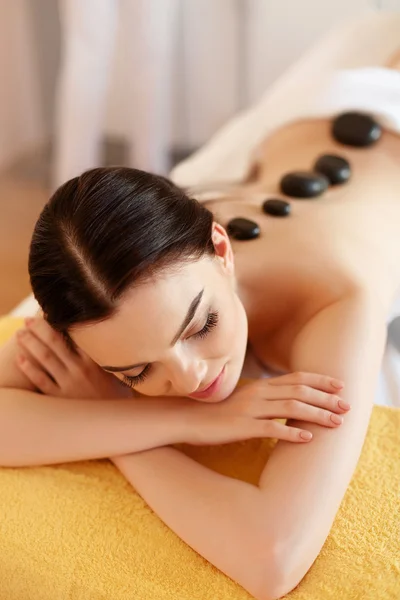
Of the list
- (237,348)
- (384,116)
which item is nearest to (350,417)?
(237,348)

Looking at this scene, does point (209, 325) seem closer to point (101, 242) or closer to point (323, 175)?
point (101, 242)

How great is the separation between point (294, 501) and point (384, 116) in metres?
0.99

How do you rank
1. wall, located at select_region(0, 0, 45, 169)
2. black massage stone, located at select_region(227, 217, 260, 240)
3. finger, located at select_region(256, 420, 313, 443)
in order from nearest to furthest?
finger, located at select_region(256, 420, 313, 443), black massage stone, located at select_region(227, 217, 260, 240), wall, located at select_region(0, 0, 45, 169)

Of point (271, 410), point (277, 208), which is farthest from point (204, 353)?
point (277, 208)

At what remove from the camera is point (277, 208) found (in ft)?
4.44

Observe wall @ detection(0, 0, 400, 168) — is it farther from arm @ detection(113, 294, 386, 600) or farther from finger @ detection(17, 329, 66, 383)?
arm @ detection(113, 294, 386, 600)

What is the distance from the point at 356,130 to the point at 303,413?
809 millimetres

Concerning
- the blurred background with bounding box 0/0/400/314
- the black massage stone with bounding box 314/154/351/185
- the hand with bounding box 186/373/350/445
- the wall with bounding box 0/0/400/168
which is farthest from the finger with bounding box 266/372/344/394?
the wall with bounding box 0/0/400/168

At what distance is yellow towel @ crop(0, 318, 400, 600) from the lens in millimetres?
963

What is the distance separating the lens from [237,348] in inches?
42.6

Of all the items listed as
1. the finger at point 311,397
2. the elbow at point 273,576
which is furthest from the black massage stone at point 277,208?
the elbow at point 273,576

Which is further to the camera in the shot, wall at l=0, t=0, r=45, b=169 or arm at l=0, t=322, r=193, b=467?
wall at l=0, t=0, r=45, b=169

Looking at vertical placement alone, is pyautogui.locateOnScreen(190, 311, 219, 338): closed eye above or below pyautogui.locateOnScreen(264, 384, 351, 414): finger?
above

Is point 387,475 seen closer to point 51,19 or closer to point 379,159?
point 379,159
